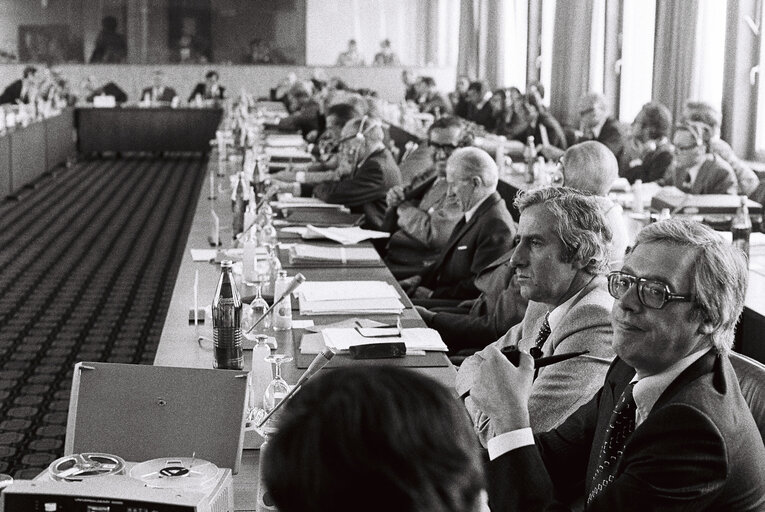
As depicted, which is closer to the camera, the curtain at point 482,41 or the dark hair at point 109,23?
the curtain at point 482,41

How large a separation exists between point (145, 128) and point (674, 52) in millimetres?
8512

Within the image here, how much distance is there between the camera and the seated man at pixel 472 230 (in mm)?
4375

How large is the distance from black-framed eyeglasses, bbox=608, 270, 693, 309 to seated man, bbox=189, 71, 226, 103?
15.8m

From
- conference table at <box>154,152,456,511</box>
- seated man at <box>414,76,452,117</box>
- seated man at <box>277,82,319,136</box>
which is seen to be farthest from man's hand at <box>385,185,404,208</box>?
seated man at <box>414,76,452,117</box>

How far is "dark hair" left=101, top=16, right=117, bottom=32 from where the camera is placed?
72.3ft

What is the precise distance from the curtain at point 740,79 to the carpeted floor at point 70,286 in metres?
4.50

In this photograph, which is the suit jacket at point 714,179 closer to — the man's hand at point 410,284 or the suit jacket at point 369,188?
the suit jacket at point 369,188

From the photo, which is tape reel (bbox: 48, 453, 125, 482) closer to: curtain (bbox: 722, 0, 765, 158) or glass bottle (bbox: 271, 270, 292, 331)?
glass bottle (bbox: 271, 270, 292, 331)

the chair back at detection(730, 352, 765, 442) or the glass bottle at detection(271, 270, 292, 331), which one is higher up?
the chair back at detection(730, 352, 765, 442)

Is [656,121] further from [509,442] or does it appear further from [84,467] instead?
[84,467]

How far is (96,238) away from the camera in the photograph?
8.87 meters

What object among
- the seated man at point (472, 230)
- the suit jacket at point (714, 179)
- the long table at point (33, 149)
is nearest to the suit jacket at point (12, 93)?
the long table at point (33, 149)

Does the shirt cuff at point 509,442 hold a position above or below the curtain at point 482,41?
below

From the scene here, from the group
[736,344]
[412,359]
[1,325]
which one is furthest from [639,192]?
[1,325]
